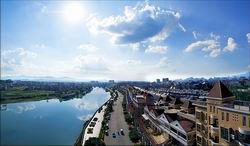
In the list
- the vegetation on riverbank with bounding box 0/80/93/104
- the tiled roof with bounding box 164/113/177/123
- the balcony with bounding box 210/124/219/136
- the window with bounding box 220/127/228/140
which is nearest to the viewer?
the window with bounding box 220/127/228/140

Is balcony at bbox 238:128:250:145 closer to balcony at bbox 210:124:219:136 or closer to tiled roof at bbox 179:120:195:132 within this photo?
balcony at bbox 210:124:219:136

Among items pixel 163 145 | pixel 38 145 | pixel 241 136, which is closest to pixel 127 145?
pixel 163 145

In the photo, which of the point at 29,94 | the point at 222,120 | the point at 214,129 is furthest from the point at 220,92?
the point at 29,94

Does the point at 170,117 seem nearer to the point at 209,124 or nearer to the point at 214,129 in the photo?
the point at 209,124

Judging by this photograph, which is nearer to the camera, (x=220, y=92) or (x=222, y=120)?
(x=222, y=120)

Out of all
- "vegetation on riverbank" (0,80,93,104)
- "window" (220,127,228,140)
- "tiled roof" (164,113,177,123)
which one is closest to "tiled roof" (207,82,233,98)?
"window" (220,127,228,140)

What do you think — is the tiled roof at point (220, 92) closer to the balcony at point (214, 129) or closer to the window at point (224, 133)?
the balcony at point (214, 129)

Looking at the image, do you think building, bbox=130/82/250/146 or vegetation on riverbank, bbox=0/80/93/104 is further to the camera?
vegetation on riverbank, bbox=0/80/93/104

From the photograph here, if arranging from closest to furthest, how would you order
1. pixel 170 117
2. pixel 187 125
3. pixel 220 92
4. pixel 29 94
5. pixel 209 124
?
pixel 220 92 → pixel 209 124 → pixel 187 125 → pixel 170 117 → pixel 29 94

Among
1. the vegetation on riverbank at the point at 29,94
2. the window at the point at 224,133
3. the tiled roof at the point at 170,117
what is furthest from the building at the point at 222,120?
the vegetation on riverbank at the point at 29,94

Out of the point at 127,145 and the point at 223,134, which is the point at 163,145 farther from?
the point at 223,134
